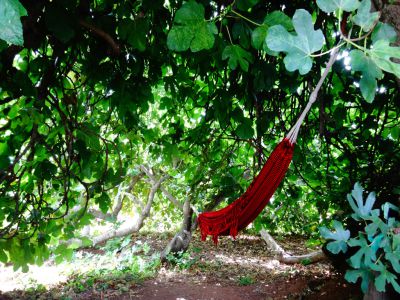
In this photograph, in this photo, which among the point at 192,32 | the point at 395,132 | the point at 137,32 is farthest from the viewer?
the point at 395,132

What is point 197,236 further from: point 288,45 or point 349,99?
point 288,45

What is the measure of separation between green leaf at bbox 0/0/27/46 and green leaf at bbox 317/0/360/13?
1.51 ft

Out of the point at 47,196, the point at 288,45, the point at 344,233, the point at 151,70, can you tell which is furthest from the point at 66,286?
the point at 288,45

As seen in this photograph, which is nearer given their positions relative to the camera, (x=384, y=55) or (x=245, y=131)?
(x=384, y=55)

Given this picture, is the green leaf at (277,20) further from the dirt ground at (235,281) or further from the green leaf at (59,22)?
the dirt ground at (235,281)

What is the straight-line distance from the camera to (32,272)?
507 cm

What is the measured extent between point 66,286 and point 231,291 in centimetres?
197

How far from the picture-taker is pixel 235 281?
461 centimetres

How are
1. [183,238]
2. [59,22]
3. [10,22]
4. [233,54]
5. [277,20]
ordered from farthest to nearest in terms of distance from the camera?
[183,238], [59,22], [233,54], [277,20], [10,22]

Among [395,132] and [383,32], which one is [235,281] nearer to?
[395,132]

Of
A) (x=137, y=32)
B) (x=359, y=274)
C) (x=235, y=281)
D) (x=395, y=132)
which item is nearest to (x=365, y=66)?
(x=359, y=274)

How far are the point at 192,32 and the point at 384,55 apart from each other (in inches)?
17.1

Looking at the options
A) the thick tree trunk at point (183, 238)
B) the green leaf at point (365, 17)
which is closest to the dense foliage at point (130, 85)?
the green leaf at point (365, 17)

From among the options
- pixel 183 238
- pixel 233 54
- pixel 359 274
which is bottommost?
pixel 183 238
